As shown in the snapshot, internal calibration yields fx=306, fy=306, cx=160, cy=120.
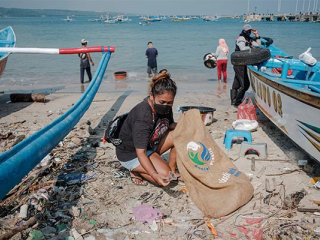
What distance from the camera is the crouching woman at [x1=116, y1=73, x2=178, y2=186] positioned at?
3176 mm

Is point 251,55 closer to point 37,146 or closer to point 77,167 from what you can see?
point 77,167

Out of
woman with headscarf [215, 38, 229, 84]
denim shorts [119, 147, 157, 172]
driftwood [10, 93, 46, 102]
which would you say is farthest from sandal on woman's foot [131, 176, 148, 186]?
woman with headscarf [215, 38, 229, 84]

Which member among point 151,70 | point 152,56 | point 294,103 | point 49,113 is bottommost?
point 151,70

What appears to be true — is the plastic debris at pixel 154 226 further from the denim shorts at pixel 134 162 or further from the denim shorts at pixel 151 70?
the denim shorts at pixel 151 70

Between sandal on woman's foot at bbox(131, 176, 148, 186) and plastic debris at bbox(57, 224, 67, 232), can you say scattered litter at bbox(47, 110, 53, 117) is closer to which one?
sandal on woman's foot at bbox(131, 176, 148, 186)

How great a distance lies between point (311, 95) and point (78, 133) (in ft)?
12.8

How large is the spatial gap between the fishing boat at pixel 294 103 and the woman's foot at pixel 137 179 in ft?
6.83

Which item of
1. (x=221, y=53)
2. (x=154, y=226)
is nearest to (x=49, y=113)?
(x=154, y=226)

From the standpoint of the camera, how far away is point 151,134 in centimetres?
349

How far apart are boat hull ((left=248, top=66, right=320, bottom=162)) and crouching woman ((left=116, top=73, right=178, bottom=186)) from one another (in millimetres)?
1667

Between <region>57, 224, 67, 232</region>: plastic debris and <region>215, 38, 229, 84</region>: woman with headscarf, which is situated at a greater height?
<region>215, 38, 229, 84</region>: woman with headscarf

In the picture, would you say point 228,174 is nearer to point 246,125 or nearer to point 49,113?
point 246,125

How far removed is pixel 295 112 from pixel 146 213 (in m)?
2.44

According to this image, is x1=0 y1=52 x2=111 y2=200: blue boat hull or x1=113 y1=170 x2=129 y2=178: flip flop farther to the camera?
x1=113 y1=170 x2=129 y2=178: flip flop
